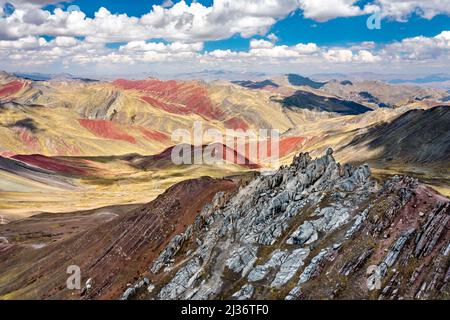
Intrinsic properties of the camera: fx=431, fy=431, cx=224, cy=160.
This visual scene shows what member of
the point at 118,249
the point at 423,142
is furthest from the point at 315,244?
the point at 423,142

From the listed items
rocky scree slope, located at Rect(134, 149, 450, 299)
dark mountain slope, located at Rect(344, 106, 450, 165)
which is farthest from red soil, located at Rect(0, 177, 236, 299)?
dark mountain slope, located at Rect(344, 106, 450, 165)

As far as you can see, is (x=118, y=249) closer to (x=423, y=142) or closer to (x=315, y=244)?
(x=315, y=244)

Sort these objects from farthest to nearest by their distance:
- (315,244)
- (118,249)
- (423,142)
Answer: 1. (423,142)
2. (118,249)
3. (315,244)

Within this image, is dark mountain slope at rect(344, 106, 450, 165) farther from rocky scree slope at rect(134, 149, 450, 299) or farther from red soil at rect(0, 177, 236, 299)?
rocky scree slope at rect(134, 149, 450, 299)

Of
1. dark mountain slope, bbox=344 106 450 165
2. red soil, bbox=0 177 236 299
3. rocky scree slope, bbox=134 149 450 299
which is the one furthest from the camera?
dark mountain slope, bbox=344 106 450 165

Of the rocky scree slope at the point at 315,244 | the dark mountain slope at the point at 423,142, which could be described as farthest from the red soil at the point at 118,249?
the dark mountain slope at the point at 423,142

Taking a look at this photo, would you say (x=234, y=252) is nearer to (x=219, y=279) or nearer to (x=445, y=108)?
(x=219, y=279)

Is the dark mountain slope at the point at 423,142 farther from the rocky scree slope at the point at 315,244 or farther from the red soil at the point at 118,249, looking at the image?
the rocky scree slope at the point at 315,244
